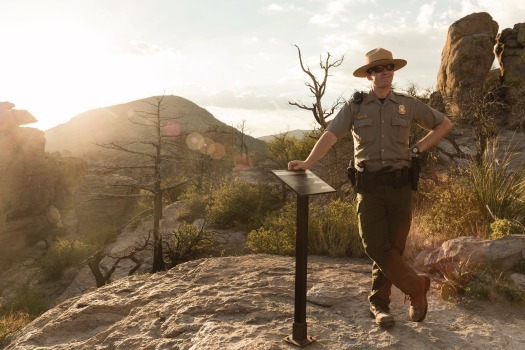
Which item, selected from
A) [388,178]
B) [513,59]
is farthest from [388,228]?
[513,59]

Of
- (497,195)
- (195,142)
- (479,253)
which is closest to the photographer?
(479,253)

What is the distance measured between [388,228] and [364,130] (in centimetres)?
83

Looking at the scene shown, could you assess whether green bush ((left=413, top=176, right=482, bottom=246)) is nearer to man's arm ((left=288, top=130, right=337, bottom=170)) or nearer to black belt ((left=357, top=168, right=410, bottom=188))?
black belt ((left=357, top=168, right=410, bottom=188))

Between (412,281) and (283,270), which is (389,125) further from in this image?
(283,270)

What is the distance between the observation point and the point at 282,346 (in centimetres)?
299

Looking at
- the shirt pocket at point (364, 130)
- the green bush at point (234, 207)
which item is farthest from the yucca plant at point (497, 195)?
the green bush at point (234, 207)

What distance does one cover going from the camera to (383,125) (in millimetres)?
3262

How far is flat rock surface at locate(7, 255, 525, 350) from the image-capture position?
10.5ft

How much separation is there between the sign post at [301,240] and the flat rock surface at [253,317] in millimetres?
113

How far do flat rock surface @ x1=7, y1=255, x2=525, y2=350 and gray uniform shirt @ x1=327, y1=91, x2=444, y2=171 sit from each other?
139cm

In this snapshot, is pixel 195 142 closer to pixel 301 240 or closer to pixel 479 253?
pixel 479 253

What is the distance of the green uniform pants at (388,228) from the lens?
3172 mm

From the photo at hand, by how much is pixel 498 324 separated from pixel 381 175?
1700mm

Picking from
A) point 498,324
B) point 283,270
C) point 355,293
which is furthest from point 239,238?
point 498,324
